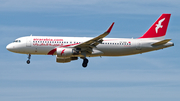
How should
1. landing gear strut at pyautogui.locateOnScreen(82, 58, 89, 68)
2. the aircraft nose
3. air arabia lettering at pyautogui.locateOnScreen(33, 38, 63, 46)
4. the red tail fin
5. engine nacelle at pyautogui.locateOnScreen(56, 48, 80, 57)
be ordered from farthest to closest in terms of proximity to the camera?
the red tail fin < the aircraft nose < landing gear strut at pyautogui.locateOnScreen(82, 58, 89, 68) < air arabia lettering at pyautogui.locateOnScreen(33, 38, 63, 46) < engine nacelle at pyautogui.locateOnScreen(56, 48, 80, 57)

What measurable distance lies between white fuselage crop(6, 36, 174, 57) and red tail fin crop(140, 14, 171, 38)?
5.63 ft

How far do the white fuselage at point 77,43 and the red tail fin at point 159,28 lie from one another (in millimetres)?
1717

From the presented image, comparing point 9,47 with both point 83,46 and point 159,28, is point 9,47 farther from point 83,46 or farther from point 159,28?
point 159,28

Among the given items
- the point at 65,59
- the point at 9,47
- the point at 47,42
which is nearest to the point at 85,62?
the point at 65,59

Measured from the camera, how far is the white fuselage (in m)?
56.4

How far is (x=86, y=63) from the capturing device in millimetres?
57594

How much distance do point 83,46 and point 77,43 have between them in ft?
4.97

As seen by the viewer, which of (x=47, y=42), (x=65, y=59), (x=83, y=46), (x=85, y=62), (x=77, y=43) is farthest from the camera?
(x=65, y=59)

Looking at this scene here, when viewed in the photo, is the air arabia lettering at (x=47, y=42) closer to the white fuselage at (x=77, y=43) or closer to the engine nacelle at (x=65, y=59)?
the white fuselage at (x=77, y=43)

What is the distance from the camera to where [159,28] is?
203 ft

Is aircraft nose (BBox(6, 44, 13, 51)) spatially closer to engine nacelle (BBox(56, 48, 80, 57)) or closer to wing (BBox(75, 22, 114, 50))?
engine nacelle (BBox(56, 48, 80, 57))

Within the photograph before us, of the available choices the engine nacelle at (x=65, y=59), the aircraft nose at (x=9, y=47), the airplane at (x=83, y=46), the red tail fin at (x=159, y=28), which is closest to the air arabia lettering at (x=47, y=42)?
→ the airplane at (x=83, y=46)

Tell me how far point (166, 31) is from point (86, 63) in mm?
14776

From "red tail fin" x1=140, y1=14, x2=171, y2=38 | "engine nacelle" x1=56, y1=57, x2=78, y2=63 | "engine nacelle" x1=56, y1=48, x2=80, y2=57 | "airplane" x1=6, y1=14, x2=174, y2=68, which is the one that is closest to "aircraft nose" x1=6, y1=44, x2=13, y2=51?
"airplane" x1=6, y1=14, x2=174, y2=68
